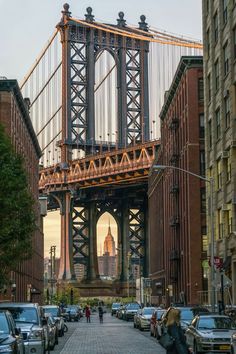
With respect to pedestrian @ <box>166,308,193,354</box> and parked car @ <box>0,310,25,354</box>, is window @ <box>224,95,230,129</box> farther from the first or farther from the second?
pedestrian @ <box>166,308,193,354</box>

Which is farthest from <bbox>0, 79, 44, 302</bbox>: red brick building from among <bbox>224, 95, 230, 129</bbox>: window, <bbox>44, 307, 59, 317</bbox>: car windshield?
<bbox>224, 95, 230, 129</bbox>: window

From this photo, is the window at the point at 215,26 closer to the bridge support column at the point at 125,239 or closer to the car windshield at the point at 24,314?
the car windshield at the point at 24,314

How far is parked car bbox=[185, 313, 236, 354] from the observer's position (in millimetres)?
25797

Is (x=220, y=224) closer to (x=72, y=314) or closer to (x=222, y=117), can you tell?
(x=222, y=117)

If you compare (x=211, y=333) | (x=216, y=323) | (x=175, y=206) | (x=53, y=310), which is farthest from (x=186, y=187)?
(x=211, y=333)

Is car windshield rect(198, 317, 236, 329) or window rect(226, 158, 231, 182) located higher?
window rect(226, 158, 231, 182)

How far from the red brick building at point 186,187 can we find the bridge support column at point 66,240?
45.9m

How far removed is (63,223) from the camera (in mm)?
143375

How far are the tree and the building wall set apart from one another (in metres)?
14.1

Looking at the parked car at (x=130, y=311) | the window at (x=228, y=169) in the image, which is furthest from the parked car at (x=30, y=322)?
the parked car at (x=130, y=311)

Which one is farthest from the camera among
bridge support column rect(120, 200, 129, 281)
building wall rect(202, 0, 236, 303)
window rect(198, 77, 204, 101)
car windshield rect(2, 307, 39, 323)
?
bridge support column rect(120, 200, 129, 281)

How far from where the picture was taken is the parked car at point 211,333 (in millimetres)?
25797

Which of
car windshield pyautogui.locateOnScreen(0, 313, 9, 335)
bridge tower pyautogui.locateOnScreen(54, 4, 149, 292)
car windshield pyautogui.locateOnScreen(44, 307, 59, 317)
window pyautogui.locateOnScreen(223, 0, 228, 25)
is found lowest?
car windshield pyautogui.locateOnScreen(0, 313, 9, 335)

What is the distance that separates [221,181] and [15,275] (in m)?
30.2
